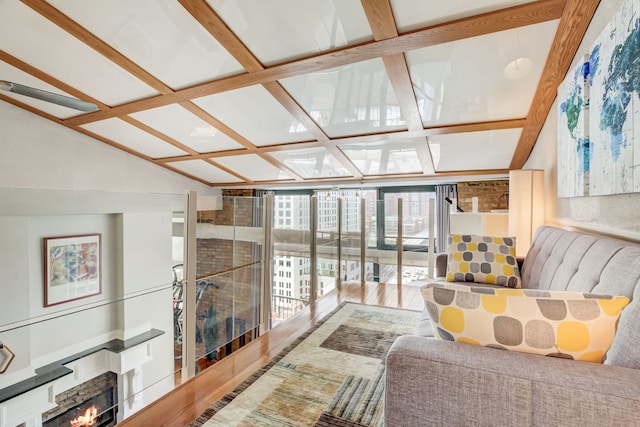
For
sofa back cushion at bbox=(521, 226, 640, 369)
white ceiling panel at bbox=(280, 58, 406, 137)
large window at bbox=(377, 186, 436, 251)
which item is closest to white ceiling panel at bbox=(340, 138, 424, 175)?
white ceiling panel at bbox=(280, 58, 406, 137)

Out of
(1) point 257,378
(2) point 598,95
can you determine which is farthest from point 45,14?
(2) point 598,95

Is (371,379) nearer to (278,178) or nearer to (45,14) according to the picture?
(45,14)

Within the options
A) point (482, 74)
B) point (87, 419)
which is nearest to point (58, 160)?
point (87, 419)

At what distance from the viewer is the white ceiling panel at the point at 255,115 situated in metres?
3.41

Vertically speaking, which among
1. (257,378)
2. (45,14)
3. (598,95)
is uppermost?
(45,14)

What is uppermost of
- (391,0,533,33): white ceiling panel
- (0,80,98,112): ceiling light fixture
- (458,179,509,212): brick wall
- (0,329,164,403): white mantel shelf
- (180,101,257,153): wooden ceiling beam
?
(391,0,533,33): white ceiling panel

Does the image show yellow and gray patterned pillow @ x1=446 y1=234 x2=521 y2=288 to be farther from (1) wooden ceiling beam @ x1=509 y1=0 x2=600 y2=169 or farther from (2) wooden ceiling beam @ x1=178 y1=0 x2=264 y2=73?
(2) wooden ceiling beam @ x1=178 y1=0 x2=264 y2=73

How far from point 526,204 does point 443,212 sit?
109 inches

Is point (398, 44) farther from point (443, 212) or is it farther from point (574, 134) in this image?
point (443, 212)

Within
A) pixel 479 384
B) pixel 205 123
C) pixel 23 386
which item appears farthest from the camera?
pixel 205 123

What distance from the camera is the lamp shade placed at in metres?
2.97

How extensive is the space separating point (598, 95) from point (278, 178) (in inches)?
206

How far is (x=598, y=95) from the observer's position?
170 centimetres

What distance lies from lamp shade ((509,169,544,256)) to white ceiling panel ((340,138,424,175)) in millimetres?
1502
